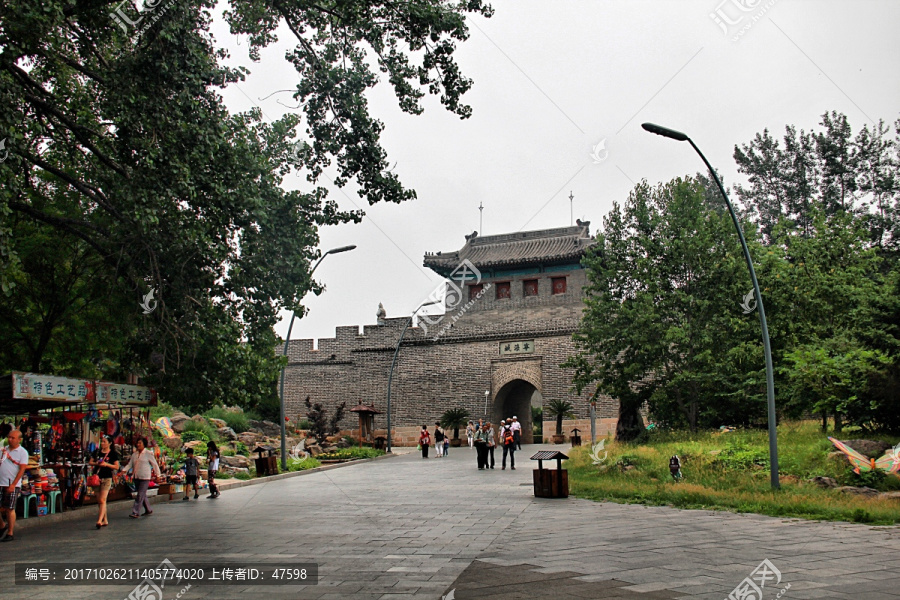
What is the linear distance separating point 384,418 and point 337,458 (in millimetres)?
13043

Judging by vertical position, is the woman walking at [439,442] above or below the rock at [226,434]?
below

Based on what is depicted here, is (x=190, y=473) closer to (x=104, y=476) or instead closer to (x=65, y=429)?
(x=65, y=429)

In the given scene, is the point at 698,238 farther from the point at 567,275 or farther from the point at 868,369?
the point at 567,275

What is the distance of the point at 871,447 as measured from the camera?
12719 millimetres

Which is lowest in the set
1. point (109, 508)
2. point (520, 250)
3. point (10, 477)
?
point (109, 508)

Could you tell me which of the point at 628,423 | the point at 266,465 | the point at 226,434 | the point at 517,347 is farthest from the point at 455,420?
the point at 266,465

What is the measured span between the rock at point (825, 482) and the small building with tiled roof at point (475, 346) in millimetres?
22604

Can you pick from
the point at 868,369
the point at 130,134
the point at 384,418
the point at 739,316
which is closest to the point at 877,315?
the point at 868,369

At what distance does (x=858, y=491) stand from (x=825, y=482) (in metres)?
0.78

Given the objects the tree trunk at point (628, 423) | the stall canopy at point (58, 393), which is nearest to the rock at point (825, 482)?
the tree trunk at point (628, 423)

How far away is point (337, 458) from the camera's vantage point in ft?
87.7

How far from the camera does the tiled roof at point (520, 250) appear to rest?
127ft

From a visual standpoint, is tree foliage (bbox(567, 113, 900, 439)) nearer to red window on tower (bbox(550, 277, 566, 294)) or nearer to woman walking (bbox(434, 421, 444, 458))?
woman walking (bbox(434, 421, 444, 458))

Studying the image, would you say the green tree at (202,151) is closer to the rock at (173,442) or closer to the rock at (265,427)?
the rock at (173,442)
